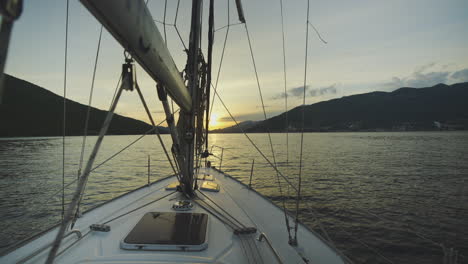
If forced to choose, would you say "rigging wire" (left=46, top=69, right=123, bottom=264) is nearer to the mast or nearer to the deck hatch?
the deck hatch

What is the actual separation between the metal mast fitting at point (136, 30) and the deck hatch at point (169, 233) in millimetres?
2224

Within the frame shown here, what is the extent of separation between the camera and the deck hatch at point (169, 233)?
122 inches

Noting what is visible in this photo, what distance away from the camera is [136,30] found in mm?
1782

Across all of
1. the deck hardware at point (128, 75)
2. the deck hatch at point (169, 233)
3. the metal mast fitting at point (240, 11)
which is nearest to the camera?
the deck hardware at point (128, 75)

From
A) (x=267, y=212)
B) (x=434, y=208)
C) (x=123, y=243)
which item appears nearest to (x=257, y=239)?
(x=267, y=212)

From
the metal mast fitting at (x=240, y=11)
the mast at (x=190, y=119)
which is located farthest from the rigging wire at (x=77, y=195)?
the metal mast fitting at (x=240, y=11)

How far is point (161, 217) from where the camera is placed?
157 inches

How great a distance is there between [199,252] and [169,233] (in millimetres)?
583

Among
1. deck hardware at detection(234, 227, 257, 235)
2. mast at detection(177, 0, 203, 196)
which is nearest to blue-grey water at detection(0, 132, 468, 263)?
deck hardware at detection(234, 227, 257, 235)

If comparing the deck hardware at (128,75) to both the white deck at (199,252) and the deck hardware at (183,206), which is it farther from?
the deck hardware at (183,206)

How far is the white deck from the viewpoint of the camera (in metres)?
2.93

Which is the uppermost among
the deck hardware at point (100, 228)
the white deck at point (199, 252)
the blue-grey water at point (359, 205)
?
the deck hardware at point (100, 228)

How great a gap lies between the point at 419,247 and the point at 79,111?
18222 centimetres

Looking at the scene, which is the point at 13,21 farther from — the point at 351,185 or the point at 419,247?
the point at 351,185
